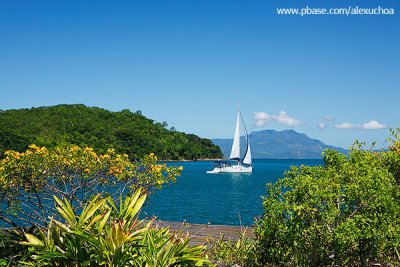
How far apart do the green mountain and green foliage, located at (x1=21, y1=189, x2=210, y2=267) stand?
71123 mm

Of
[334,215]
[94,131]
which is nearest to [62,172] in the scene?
[334,215]

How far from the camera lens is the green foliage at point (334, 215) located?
6453 mm

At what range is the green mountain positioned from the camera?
84213 millimetres

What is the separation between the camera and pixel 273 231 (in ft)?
23.1

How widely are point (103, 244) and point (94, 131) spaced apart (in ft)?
329

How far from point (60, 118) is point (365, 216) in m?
106

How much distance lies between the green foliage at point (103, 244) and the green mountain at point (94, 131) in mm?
71123

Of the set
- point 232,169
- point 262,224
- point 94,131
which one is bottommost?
point 232,169

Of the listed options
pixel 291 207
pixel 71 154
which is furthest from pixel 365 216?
pixel 71 154

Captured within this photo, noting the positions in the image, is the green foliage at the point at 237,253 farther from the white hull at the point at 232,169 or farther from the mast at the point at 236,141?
the white hull at the point at 232,169

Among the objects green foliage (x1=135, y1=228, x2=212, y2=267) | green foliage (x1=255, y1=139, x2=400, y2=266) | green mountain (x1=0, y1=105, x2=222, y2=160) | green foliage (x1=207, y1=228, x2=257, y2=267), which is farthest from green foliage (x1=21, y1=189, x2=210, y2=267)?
green mountain (x1=0, y1=105, x2=222, y2=160)

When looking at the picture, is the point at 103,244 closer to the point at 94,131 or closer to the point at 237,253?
the point at 237,253

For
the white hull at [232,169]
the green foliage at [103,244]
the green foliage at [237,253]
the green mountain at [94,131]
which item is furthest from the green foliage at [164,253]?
the white hull at [232,169]

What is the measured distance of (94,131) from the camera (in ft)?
338
